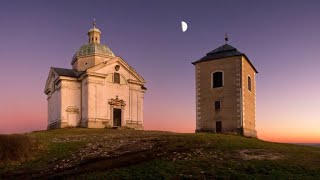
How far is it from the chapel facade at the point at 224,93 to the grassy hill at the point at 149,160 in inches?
460

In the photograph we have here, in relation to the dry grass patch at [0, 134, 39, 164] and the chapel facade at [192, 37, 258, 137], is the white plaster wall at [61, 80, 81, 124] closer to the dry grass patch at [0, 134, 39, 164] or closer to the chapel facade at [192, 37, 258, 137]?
the chapel facade at [192, 37, 258, 137]

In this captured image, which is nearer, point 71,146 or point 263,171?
point 263,171

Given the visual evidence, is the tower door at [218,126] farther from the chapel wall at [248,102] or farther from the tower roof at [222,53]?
the tower roof at [222,53]

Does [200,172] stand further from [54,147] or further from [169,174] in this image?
[54,147]

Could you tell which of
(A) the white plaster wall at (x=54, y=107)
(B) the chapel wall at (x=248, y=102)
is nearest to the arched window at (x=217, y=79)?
(B) the chapel wall at (x=248, y=102)

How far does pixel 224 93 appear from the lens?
37.2m

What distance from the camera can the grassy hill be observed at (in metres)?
15.8

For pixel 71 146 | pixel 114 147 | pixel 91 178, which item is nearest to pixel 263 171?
pixel 91 178

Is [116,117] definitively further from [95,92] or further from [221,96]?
[221,96]

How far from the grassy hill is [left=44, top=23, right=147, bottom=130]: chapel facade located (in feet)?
55.0

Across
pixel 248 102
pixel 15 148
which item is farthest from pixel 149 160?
pixel 248 102

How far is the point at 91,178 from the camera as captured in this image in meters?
15.3

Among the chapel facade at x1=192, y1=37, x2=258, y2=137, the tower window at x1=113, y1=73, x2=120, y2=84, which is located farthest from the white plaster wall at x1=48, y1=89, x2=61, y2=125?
the chapel facade at x1=192, y1=37, x2=258, y2=137

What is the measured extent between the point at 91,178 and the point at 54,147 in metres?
9.16
